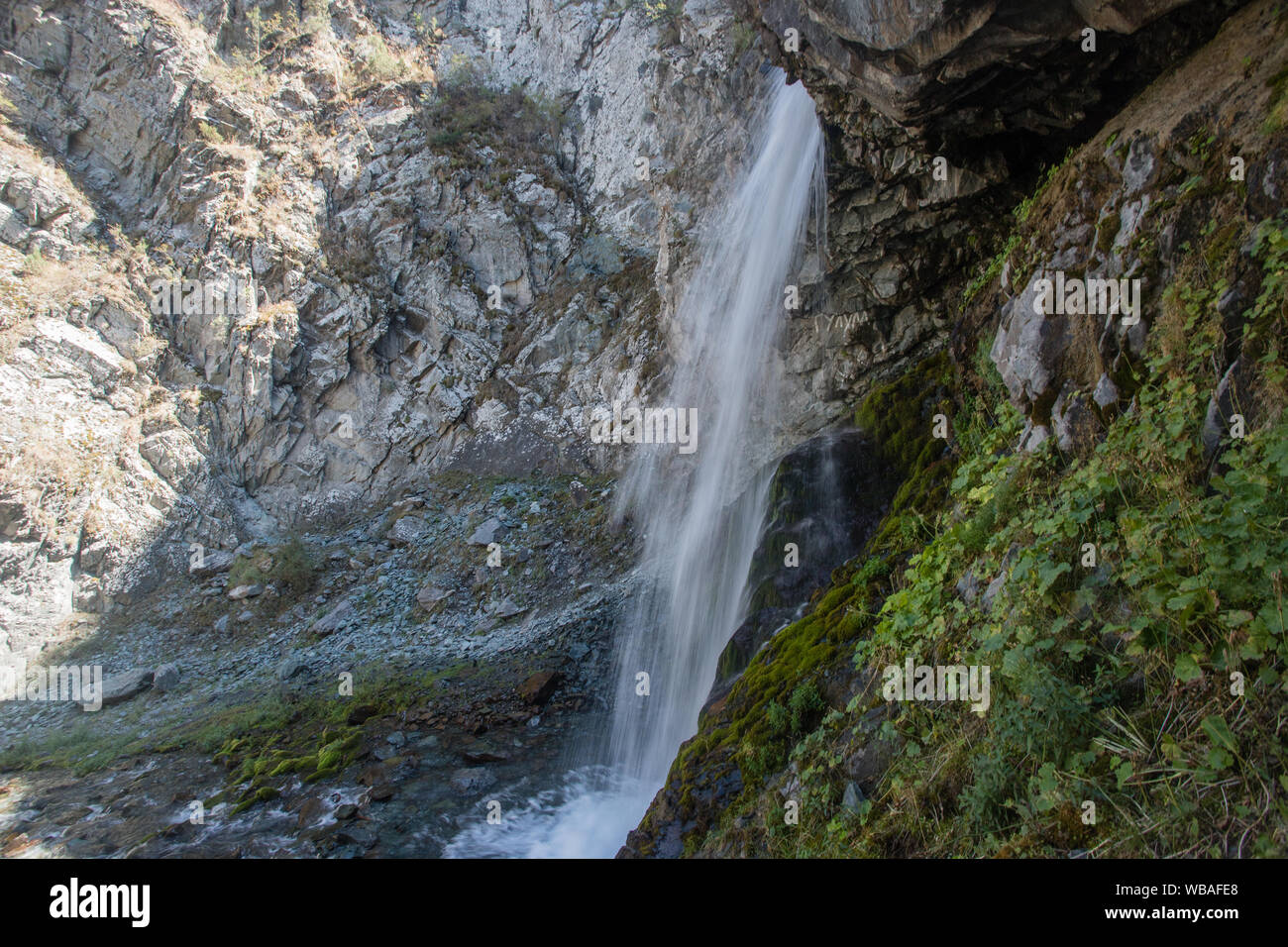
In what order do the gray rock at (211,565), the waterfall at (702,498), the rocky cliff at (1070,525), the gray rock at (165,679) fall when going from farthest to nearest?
the gray rock at (211,565) → the gray rock at (165,679) → the waterfall at (702,498) → the rocky cliff at (1070,525)

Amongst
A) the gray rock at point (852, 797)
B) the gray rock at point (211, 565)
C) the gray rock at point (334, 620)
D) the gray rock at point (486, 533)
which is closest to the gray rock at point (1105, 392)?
the gray rock at point (852, 797)

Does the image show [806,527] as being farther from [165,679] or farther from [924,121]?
[165,679]

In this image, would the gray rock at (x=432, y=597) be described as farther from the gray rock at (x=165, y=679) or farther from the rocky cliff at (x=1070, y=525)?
the rocky cliff at (x=1070, y=525)

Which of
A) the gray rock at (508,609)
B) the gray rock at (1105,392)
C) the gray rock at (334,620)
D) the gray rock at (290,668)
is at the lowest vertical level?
the gray rock at (290,668)

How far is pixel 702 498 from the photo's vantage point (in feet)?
40.6

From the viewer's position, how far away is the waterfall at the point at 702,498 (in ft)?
27.0

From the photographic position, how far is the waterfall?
8.24 m

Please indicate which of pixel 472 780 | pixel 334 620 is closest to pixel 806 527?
pixel 472 780

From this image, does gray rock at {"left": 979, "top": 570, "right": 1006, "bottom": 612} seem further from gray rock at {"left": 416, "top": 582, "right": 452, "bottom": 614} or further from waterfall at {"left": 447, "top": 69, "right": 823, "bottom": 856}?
gray rock at {"left": 416, "top": 582, "right": 452, "bottom": 614}

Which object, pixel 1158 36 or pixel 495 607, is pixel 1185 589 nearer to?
pixel 1158 36

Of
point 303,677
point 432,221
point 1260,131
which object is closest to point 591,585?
point 303,677

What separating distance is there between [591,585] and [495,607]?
2.00m

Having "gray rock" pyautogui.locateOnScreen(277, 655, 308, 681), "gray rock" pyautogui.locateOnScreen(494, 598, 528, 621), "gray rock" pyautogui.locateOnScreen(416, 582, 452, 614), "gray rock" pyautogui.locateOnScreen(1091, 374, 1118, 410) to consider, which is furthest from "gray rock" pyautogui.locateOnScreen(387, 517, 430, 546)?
"gray rock" pyautogui.locateOnScreen(1091, 374, 1118, 410)

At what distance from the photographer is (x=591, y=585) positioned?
13078mm
